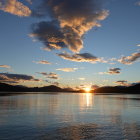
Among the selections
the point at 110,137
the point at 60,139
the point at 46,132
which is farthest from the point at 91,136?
the point at 46,132

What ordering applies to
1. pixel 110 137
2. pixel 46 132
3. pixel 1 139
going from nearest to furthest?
pixel 1 139 < pixel 110 137 < pixel 46 132

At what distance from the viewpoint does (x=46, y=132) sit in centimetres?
2931

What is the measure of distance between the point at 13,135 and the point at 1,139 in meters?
2.37

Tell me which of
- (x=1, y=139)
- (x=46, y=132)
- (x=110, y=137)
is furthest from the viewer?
(x=46, y=132)

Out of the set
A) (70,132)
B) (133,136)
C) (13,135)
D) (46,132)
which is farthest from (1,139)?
(133,136)

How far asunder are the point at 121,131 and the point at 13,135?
51.8 ft

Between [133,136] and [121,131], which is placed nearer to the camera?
[133,136]

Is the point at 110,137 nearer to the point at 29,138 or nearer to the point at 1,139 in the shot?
the point at 29,138

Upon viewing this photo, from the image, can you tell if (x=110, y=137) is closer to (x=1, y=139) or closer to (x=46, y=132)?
(x=46, y=132)

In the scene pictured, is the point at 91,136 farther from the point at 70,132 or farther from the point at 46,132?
the point at 46,132

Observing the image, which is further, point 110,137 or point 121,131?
point 121,131

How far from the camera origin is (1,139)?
2472 cm

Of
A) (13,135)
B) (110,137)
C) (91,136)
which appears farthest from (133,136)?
(13,135)

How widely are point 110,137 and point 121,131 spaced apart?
467 cm
